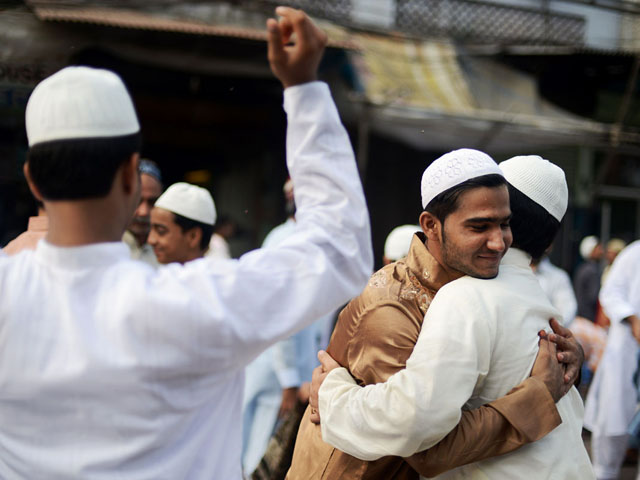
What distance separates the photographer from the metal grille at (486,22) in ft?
36.7

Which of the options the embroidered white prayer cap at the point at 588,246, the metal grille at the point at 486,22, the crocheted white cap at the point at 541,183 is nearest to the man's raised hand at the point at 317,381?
the crocheted white cap at the point at 541,183

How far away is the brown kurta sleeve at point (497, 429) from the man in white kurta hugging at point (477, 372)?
0.05m

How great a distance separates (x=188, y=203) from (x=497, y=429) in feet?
7.67

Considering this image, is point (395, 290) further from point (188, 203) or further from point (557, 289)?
point (557, 289)

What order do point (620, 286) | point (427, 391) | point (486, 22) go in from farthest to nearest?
point (486, 22) → point (620, 286) → point (427, 391)

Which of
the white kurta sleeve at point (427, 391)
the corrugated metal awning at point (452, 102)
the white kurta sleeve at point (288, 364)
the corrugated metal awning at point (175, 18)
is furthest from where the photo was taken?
the corrugated metal awning at point (452, 102)

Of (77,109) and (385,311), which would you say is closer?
(77,109)

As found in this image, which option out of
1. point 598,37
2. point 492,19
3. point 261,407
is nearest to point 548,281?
point 261,407

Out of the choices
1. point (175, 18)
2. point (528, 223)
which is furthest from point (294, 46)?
point (175, 18)

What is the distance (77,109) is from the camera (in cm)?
120

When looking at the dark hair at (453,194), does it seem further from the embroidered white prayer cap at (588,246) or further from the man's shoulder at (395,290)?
the embroidered white prayer cap at (588,246)

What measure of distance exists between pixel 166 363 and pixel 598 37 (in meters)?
13.3

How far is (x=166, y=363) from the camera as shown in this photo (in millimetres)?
1217

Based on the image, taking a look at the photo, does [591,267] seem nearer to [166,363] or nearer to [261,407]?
[261,407]
